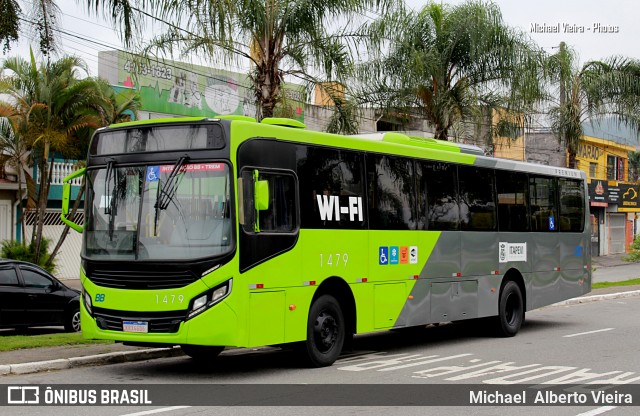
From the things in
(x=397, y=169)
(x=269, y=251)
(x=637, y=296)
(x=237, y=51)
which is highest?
(x=237, y=51)

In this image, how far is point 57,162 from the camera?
2842 centimetres

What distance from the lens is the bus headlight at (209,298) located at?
10578 mm

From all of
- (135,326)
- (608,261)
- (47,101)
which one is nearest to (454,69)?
(47,101)

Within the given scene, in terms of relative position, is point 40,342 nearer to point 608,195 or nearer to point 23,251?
point 23,251

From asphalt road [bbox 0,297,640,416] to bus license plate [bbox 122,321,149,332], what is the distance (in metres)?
0.63

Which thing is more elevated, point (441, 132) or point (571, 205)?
point (441, 132)

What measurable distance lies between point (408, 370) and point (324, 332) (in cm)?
126

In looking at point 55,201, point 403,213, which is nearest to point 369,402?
point 403,213

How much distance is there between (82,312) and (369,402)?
4264mm

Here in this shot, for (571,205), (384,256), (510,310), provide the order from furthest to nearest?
(571,205), (510,310), (384,256)

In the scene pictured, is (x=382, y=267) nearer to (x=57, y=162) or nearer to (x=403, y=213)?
(x=403, y=213)

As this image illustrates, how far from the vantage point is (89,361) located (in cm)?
1205

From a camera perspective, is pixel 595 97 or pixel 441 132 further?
pixel 595 97

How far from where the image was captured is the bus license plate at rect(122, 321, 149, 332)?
1073 cm
